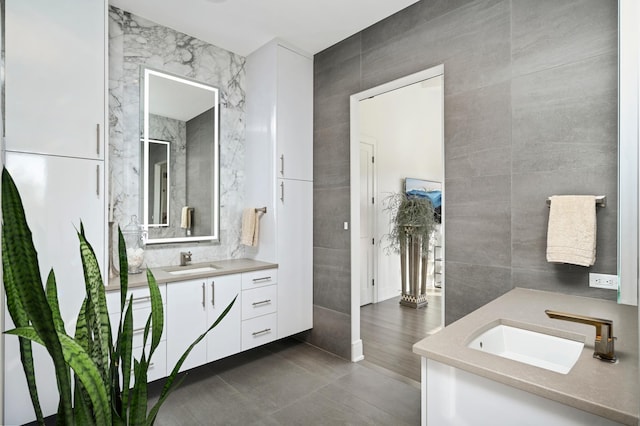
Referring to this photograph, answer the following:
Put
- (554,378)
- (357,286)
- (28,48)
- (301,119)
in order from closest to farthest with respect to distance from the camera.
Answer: (554,378), (28,48), (357,286), (301,119)

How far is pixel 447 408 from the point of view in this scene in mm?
1043

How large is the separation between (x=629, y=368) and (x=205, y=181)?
2.96 metres

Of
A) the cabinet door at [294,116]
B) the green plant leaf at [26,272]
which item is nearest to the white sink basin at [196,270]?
the cabinet door at [294,116]

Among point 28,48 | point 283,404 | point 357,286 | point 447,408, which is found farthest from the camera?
point 357,286

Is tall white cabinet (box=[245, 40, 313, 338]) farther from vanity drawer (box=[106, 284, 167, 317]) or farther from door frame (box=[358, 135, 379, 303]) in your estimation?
door frame (box=[358, 135, 379, 303])

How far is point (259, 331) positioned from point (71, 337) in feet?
7.13

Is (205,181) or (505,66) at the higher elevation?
(505,66)

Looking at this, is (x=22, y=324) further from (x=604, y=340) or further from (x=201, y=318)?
(x=201, y=318)

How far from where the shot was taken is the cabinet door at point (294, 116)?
3.01m

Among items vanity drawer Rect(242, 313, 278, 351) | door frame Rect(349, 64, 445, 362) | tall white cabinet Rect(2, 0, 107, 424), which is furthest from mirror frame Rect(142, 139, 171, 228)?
door frame Rect(349, 64, 445, 362)

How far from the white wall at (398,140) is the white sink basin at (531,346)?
321 cm

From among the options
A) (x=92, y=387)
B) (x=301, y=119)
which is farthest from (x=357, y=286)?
(x=92, y=387)

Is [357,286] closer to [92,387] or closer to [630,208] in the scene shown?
[630,208]

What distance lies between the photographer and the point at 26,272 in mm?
660
